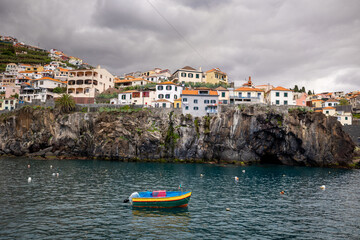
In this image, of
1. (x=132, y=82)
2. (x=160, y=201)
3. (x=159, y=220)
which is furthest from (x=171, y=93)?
(x=159, y=220)

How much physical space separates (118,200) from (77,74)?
285 feet

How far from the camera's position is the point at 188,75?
117000 millimetres

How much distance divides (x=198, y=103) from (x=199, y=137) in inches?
463

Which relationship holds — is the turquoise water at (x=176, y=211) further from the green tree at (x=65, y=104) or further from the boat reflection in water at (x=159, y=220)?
the green tree at (x=65, y=104)

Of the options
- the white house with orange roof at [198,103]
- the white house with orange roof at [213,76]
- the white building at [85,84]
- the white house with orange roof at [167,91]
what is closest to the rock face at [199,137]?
the white house with orange roof at [198,103]

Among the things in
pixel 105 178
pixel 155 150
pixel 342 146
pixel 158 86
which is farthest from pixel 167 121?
pixel 342 146

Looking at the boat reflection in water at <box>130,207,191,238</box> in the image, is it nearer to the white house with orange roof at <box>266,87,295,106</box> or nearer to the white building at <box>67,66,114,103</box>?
the white house with orange roof at <box>266,87,295,106</box>

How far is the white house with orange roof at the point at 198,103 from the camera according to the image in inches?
3231

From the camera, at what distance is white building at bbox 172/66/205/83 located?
11481 cm

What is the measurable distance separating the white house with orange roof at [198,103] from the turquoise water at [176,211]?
3686 centimetres

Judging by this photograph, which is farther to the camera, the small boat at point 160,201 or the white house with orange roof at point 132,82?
the white house with orange roof at point 132,82

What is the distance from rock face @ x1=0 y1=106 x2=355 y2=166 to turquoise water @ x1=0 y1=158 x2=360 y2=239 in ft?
97.1

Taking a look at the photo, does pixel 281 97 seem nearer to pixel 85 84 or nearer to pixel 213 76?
pixel 213 76

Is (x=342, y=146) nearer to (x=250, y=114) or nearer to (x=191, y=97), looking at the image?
(x=250, y=114)
